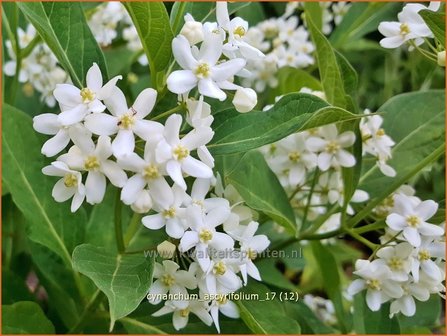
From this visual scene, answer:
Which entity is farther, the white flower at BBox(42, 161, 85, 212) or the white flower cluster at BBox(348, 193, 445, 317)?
the white flower cluster at BBox(348, 193, 445, 317)

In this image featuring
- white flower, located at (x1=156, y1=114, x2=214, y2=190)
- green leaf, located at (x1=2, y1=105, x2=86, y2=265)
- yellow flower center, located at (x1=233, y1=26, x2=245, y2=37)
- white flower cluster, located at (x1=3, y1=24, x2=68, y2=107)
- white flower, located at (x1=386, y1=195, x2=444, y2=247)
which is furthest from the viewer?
white flower cluster, located at (x1=3, y1=24, x2=68, y2=107)

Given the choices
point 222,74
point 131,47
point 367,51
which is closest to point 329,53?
point 222,74

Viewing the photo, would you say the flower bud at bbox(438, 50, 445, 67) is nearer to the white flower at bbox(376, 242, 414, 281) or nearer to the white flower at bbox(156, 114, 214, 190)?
the white flower at bbox(376, 242, 414, 281)

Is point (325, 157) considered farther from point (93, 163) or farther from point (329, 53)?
point (93, 163)

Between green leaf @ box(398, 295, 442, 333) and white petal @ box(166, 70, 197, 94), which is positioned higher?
white petal @ box(166, 70, 197, 94)

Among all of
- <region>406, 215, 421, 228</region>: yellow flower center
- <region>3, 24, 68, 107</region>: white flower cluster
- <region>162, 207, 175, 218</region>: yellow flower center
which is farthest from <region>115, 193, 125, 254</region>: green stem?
<region>3, 24, 68, 107</region>: white flower cluster

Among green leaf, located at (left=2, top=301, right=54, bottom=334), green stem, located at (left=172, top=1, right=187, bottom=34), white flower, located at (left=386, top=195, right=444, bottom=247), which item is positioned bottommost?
green leaf, located at (left=2, top=301, right=54, bottom=334)
